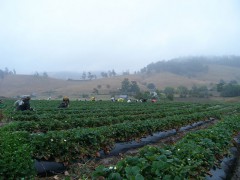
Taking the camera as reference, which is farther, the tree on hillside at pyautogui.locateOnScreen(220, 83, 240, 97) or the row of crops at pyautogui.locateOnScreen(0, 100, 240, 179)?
the tree on hillside at pyautogui.locateOnScreen(220, 83, 240, 97)

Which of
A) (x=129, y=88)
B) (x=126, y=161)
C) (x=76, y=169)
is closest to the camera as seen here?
(x=126, y=161)

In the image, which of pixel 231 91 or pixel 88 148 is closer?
pixel 88 148

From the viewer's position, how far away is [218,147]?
805 cm

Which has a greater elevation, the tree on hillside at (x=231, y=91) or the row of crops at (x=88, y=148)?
the row of crops at (x=88, y=148)

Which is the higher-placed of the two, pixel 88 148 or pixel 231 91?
pixel 88 148

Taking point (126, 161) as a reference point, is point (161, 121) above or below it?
below

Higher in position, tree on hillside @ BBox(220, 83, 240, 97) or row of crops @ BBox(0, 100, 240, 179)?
row of crops @ BBox(0, 100, 240, 179)

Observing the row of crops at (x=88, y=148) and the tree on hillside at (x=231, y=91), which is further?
the tree on hillside at (x=231, y=91)

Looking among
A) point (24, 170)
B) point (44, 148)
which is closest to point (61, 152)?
point (44, 148)

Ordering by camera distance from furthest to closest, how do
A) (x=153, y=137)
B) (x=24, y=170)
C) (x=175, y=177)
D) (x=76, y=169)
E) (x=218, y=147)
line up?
(x=153, y=137) < (x=218, y=147) < (x=76, y=169) < (x=24, y=170) < (x=175, y=177)

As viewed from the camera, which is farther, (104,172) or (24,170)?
(24,170)

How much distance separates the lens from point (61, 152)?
805 cm

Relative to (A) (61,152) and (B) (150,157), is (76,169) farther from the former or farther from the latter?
(B) (150,157)

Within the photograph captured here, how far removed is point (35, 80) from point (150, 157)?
18671 cm
